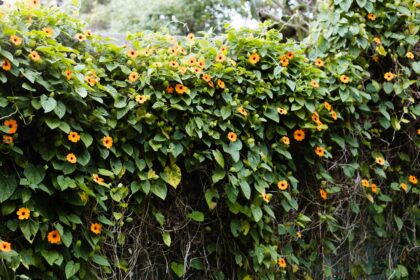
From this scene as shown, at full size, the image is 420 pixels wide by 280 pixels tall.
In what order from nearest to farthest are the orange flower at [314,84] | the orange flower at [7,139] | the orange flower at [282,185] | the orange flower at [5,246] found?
1. the orange flower at [5,246]
2. the orange flower at [7,139]
3. the orange flower at [282,185]
4. the orange flower at [314,84]

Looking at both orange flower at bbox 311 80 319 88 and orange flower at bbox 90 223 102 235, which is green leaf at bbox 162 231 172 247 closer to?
→ orange flower at bbox 90 223 102 235

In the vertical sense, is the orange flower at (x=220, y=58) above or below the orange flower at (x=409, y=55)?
above

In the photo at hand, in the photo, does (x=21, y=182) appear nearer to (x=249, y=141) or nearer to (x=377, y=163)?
(x=249, y=141)

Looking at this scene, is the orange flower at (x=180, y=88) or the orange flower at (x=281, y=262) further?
the orange flower at (x=281, y=262)

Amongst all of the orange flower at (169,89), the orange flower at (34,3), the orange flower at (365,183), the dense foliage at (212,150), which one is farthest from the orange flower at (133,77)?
the orange flower at (365,183)

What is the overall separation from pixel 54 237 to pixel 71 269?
0.14 m

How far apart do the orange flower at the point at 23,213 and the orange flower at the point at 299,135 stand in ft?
4.35

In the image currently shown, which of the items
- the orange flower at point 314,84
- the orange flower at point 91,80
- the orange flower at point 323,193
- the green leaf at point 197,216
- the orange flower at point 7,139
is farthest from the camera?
the orange flower at point 323,193

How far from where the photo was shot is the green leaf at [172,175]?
2172mm

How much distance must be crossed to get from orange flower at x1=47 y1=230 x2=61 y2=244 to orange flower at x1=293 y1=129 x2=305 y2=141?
1.24 metres

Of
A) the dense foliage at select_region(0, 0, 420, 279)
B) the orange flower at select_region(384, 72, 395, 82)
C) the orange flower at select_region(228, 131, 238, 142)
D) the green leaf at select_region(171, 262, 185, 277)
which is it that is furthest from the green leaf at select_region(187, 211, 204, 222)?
the orange flower at select_region(384, 72, 395, 82)

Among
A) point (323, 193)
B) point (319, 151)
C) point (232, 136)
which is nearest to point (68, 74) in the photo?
point (232, 136)

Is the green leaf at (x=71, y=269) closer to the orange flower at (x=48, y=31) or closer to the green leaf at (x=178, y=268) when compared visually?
the green leaf at (x=178, y=268)

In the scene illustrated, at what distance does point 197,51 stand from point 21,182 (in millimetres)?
1057
